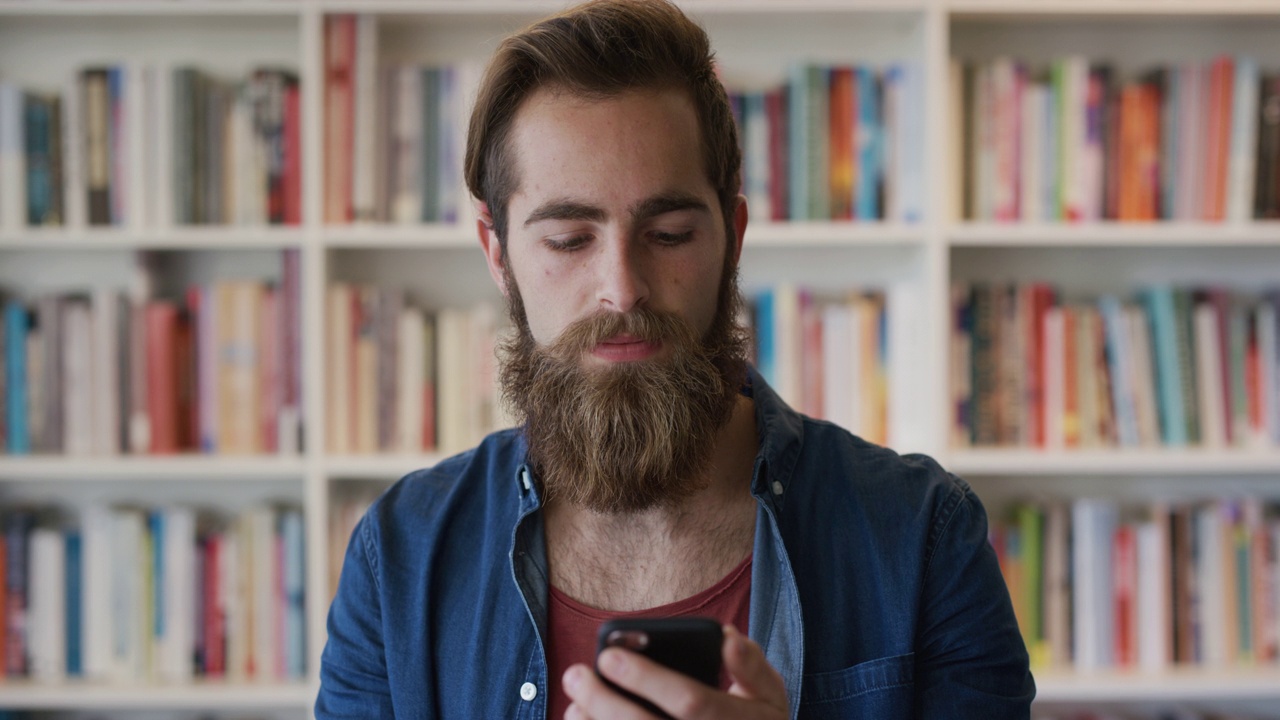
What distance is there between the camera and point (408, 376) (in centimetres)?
199

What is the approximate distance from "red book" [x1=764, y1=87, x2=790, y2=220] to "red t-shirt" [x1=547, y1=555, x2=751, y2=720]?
3.45 feet

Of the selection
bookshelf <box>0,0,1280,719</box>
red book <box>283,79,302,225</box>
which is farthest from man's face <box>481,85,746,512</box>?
red book <box>283,79,302,225</box>

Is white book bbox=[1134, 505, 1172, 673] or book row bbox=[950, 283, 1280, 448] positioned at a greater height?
book row bbox=[950, 283, 1280, 448]

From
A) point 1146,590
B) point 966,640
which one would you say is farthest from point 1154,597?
point 966,640

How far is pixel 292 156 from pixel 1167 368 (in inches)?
69.6

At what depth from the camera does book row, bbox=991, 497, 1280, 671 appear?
6.53 ft

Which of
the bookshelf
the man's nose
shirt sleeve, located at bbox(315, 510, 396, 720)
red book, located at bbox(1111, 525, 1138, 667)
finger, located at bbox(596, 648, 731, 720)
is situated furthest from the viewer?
red book, located at bbox(1111, 525, 1138, 667)

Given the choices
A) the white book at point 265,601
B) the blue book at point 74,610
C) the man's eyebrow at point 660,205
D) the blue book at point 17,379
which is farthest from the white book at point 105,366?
the man's eyebrow at point 660,205

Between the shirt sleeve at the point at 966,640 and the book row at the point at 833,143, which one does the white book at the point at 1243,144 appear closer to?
the book row at the point at 833,143

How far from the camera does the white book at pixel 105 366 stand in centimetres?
196

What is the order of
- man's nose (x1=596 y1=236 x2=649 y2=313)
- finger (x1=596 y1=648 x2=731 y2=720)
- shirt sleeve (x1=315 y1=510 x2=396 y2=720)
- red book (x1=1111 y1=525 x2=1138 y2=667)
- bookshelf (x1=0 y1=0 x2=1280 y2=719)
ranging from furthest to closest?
1. red book (x1=1111 y1=525 x2=1138 y2=667)
2. bookshelf (x1=0 y1=0 x2=1280 y2=719)
3. shirt sleeve (x1=315 y1=510 x2=396 y2=720)
4. man's nose (x1=596 y1=236 x2=649 y2=313)
5. finger (x1=596 y1=648 x2=731 y2=720)

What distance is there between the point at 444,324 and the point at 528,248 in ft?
3.13

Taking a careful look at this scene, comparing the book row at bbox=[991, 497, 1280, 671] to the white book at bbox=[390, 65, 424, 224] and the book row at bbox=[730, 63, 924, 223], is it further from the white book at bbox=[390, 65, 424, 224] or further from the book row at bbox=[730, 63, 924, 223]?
the white book at bbox=[390, 65, 424, 224]

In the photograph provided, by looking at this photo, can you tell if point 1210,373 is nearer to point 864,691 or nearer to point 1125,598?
point 1125,598
